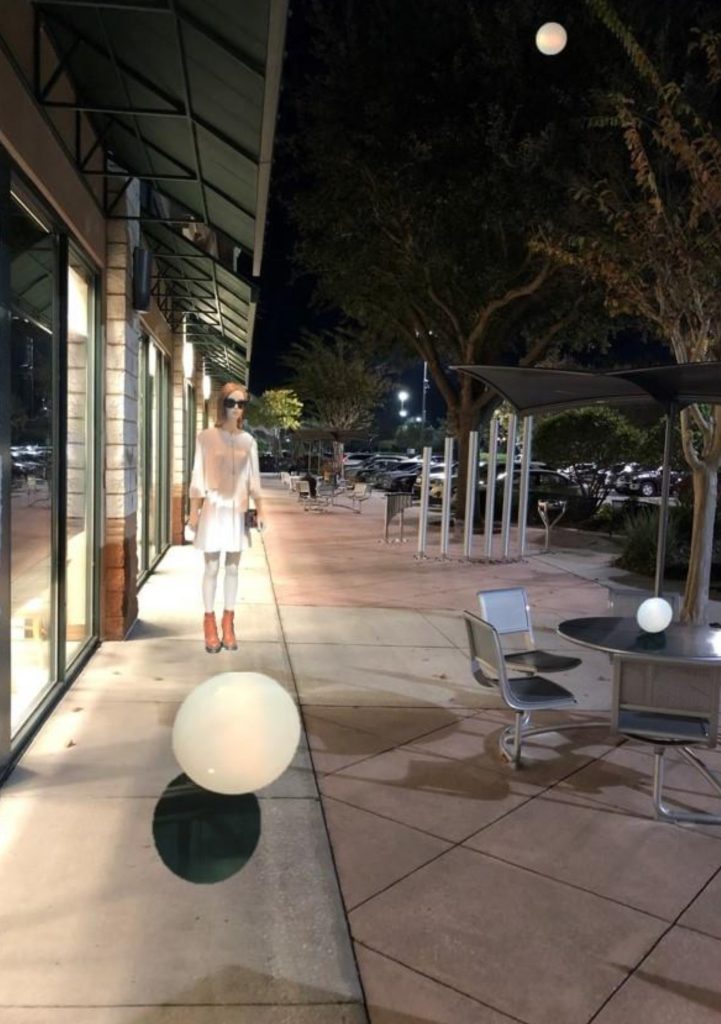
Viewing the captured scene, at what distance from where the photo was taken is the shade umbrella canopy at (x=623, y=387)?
16.8 feet

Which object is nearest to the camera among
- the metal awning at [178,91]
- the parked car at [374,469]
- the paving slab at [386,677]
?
the metal awning at [178,91]

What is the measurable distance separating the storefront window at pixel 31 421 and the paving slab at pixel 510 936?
A: 2.45 metres

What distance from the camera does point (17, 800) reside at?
153 inches

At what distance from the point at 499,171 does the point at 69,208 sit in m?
9.16

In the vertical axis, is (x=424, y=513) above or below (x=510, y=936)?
above

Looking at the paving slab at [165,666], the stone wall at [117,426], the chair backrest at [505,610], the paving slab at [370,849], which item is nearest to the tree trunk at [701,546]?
the chair backrest at [505,610]

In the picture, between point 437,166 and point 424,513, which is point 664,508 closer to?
point 424,513

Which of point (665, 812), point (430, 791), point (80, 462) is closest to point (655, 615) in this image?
point (665, 812)

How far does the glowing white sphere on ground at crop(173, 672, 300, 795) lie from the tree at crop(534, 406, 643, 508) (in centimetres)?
1599

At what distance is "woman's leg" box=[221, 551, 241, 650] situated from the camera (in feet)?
21.1

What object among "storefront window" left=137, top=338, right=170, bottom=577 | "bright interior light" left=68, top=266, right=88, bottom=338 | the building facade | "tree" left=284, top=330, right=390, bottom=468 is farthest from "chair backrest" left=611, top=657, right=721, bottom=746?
"tree" left=284, top=330, right=390, bottom=468

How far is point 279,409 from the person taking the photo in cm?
5594

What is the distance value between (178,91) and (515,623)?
12.9 feet

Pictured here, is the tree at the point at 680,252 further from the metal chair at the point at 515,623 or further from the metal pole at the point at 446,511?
the metal pole at the point at 446,511
